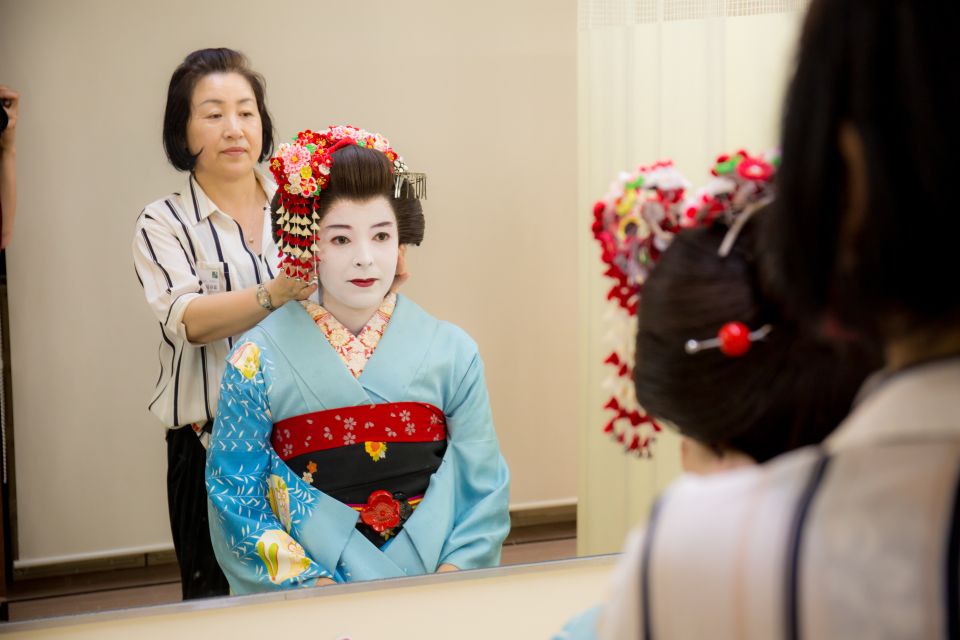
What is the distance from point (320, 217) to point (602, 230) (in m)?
0.70

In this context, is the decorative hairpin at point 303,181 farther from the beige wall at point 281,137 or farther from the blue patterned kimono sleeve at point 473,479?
the blue patterned kimono sleeve at point 473,479

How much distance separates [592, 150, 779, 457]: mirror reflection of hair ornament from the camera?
1.01 meters

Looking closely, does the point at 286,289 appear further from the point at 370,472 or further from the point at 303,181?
the point at 370,472

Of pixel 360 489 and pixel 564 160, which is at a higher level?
pixel 564 160

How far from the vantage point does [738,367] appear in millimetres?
917

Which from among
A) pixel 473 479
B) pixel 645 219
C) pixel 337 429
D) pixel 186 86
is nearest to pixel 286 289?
pixel 337 429

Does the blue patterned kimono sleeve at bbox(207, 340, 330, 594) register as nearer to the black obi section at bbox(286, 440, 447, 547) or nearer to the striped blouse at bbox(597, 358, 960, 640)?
the black obi section at bbox(286, 440, 447, 547)

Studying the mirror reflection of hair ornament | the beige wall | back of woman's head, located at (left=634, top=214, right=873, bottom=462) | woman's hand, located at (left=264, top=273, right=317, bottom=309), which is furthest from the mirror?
back of woman's head, located at (left=634, top=214, right=873, bottom=462)

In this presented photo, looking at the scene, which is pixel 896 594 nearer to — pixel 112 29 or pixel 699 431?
pixel 699 431

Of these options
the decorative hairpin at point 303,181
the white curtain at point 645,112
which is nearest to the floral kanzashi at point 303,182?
the decorative hairpin at point 303,181

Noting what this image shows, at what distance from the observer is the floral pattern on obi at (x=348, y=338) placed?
5.74 ft

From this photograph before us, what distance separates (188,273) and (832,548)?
56.8 inches

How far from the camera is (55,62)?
162 centimetres

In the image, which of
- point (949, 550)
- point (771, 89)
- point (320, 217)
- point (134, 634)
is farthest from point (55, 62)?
point (949, 550)
